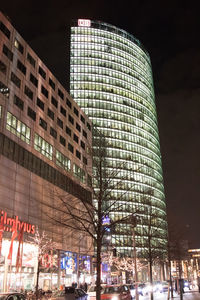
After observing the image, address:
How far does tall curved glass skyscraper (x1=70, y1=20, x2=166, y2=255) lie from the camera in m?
125

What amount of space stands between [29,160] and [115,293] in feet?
94.1

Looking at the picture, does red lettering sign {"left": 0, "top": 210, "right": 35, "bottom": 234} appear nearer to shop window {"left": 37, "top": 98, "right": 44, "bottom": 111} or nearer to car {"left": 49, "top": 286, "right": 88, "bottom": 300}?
car {"left": 49, "top": 286, "right": 88, "bottom": 300}

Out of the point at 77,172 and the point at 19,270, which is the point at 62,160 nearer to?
the point at 77,172

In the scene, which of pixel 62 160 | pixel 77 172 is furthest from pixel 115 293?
pixel 77 172

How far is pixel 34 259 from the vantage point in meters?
47.7

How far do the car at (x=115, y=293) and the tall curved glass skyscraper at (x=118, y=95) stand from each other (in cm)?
9262

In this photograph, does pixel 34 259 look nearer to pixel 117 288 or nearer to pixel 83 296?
pixel 83 296

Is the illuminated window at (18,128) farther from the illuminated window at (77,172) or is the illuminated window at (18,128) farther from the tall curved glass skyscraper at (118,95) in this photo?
the tall curved glass skyscraper at (118,95)

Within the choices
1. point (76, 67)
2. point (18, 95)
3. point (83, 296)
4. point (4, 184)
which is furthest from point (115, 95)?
point (83, 296)

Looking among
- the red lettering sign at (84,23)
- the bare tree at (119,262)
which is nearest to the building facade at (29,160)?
the bare tree at (119,262)

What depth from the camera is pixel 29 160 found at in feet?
158

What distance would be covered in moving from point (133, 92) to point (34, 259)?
104038 mm

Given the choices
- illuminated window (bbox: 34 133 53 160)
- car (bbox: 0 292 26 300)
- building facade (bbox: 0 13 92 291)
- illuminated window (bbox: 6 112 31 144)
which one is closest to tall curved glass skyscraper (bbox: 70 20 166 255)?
building facade (bbox: 0 13 92 291)

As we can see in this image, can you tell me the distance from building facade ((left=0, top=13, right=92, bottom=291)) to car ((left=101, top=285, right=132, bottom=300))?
11.3 m
